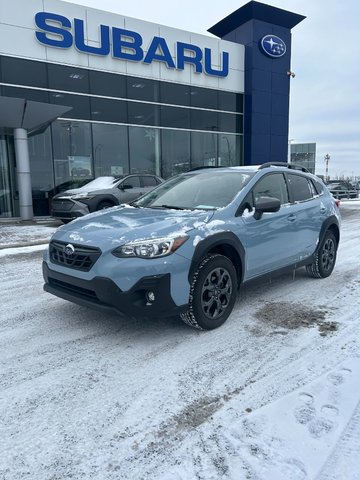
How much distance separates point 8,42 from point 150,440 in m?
14.9

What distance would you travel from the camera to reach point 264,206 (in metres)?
4.19

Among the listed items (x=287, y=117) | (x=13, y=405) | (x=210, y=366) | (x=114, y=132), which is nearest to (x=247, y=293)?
Answer: (x=210, y=366)

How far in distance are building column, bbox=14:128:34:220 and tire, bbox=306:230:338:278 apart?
1047 centimetres

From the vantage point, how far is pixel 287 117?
2098cm

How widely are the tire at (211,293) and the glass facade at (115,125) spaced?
1165 centimetres

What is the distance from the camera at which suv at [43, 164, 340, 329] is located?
3348 mm

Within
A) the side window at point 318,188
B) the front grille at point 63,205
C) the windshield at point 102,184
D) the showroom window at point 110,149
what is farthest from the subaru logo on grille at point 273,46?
the side window at point 318,188

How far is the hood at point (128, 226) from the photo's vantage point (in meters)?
3.47

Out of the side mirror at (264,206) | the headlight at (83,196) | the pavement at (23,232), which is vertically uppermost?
the side mirror at (264,206)

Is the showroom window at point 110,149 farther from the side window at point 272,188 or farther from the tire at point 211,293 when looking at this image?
→ the tire at point 211,293

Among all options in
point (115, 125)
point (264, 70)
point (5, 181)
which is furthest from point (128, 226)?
point (264, 70)

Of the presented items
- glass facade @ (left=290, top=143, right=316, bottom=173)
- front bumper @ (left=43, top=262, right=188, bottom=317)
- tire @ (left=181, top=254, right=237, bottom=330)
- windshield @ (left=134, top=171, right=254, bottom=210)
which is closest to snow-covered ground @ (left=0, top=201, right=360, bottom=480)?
tire @ (left=181, top=254, right=237, bottom=330)

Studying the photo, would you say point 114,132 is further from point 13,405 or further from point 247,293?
point 13,405

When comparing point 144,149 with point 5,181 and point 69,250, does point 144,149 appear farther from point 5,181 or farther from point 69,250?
point 69,250
